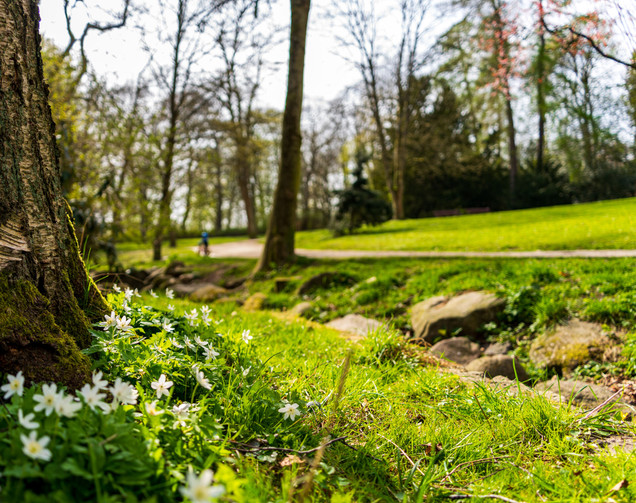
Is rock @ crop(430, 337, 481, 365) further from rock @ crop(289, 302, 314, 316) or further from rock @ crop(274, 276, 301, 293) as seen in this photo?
rock @ crop(274, 276, 301, 293)

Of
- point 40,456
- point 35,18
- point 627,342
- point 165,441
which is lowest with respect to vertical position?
point 627,342

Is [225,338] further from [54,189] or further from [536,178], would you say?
[536,178]

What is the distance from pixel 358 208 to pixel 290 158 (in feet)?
33.1

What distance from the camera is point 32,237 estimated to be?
6.32 ft

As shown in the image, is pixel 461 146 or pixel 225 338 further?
pixel 461 146

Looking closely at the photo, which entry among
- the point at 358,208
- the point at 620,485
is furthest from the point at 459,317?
the point at 358,208

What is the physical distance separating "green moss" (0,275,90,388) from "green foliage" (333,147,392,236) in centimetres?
1686

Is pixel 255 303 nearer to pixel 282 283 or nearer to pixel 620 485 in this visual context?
pixel 282 283

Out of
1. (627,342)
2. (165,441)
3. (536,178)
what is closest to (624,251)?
(627,342)

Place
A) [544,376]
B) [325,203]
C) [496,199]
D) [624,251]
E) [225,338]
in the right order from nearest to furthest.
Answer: [225,338] < [544,376] < [624,251] < [496,199] < [325,203]

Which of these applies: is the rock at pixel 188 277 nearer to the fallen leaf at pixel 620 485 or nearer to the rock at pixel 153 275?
the rock at pixel 153 275

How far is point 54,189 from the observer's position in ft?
7.10

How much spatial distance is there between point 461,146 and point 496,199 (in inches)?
163

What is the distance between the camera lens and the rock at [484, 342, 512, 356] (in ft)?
14.8
